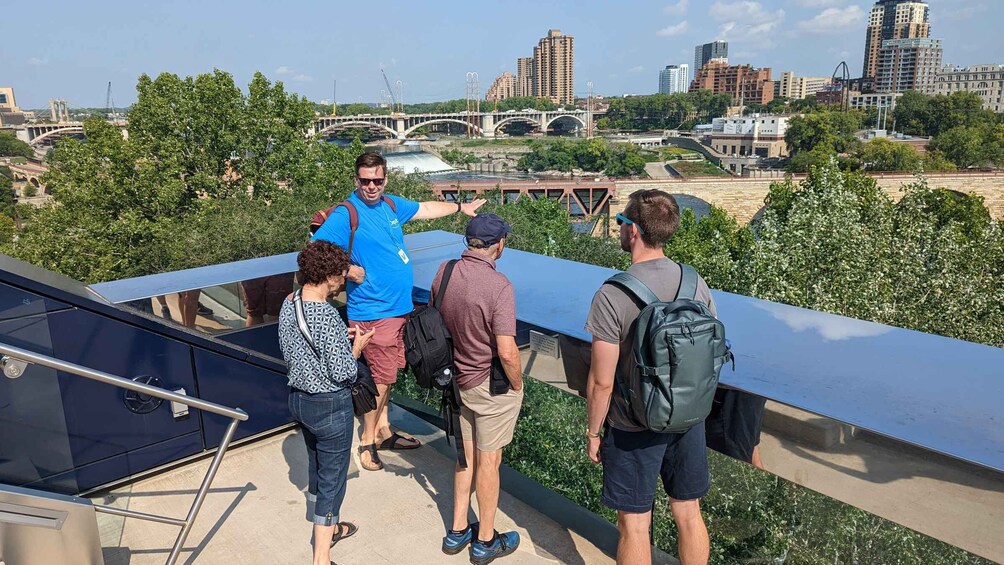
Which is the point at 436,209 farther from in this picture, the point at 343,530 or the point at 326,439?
the point at 343,530

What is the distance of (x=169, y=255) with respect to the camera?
15.3 metres

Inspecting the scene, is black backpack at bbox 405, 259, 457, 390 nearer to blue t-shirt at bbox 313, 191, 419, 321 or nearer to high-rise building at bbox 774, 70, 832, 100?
blue t-shirt at bbox 313, 191, 419, 321

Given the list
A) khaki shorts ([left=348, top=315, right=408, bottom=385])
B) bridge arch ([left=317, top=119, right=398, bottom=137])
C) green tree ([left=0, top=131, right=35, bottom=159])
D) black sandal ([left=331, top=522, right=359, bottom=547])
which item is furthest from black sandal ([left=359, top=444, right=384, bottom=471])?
green tree ([left=0, top=131, right=35, bottom=159])

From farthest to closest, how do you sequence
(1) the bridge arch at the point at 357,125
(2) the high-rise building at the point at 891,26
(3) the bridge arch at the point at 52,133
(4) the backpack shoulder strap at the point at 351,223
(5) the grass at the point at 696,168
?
(2) the high-rise building at the point at 891,26
(3) the bridge arch at the point at 52,133
(1) the bridge arch at the point at 357,125
(5) the grass at the point at 696,168
(4) the backpack shoulder strap at the point at 351,223

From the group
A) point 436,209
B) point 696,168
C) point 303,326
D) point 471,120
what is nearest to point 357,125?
point 471,120

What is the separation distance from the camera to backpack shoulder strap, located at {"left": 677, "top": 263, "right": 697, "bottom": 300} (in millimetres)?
1910

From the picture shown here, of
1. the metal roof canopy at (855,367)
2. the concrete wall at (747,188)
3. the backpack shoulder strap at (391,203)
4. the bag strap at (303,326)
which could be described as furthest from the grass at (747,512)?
the concrete wall at (747,188)

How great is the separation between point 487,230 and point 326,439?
93 cm

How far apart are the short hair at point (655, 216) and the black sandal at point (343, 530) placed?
1.60 meters

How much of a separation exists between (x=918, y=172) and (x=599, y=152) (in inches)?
2843

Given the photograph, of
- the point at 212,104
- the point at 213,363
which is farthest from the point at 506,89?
the point at 213,363

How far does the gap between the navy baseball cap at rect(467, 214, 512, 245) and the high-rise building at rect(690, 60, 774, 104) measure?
5058 inches

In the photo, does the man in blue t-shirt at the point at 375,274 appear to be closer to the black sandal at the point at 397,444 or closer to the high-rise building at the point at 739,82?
the black sandal at the point at 397,444

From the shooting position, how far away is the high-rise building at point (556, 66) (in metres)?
171
